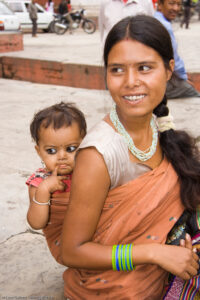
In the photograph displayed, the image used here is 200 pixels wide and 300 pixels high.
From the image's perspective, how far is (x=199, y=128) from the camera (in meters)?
3.67

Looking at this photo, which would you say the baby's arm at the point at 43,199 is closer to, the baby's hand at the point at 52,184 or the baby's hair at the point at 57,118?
the baby's hand at the point at 52,184

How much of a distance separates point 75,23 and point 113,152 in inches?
584

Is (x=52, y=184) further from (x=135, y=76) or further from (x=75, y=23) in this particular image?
(x=75, y=23)

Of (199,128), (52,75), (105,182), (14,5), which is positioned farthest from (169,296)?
(14,5)

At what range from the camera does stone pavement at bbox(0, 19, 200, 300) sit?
1726mm

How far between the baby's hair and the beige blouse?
24 cm

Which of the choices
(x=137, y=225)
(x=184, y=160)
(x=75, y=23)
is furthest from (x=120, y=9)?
(x=75, y=23)

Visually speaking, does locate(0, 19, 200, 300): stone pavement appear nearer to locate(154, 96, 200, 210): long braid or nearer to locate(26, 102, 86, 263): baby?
locate(26, 102, 86, 263): baby

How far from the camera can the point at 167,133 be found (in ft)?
4.85

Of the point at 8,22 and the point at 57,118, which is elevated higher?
the point at 57,118

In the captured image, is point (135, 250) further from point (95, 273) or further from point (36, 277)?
point (36, 277)

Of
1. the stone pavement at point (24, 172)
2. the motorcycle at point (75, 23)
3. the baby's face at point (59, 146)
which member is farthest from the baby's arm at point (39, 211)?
the motorcycle at point (75, 23)

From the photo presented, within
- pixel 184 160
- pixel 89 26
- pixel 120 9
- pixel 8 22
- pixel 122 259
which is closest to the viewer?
pixel 122 259

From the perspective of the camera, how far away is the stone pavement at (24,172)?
1.73 meters
